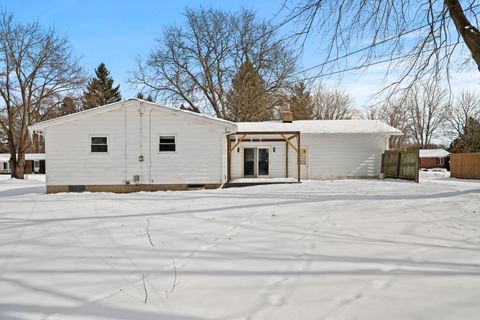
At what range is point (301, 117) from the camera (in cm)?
3534

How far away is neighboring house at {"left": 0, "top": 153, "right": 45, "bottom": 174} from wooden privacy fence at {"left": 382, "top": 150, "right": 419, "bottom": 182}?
132 feet

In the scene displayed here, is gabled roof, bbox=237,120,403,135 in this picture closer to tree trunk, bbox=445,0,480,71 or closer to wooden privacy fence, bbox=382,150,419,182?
wooden privacy fence, bbox=382,150,419,182

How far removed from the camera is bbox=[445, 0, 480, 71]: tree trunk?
802 cm

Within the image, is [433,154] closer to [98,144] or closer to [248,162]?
[248,162]

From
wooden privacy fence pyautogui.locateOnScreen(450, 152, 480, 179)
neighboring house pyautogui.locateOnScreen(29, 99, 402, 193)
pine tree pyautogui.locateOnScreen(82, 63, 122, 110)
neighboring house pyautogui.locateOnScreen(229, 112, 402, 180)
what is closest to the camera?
neighboring house pyautogui.locateOnScreen(29, 99, 402, 193)

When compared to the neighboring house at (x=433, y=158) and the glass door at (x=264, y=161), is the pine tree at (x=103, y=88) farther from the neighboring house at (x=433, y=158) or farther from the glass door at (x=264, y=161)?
the neighboring house at (x=433, y=158)

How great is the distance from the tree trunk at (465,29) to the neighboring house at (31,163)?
46639 millimetres

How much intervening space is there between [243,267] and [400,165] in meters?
17.6

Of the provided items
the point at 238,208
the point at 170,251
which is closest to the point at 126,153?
the point at 238,208

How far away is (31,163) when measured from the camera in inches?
1879

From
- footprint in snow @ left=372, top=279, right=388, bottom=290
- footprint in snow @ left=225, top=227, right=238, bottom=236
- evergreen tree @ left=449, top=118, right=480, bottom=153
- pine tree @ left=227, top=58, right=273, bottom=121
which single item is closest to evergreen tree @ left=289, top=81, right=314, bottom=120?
pine tree @ left=227, top=58, right=273, bottom=121

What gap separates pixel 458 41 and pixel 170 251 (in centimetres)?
798

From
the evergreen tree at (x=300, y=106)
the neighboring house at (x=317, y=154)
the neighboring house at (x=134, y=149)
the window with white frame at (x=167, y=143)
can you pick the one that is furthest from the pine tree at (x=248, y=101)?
the window with white frame at (x=167, y=143)

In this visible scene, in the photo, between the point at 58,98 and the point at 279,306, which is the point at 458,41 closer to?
the point at 279,306
